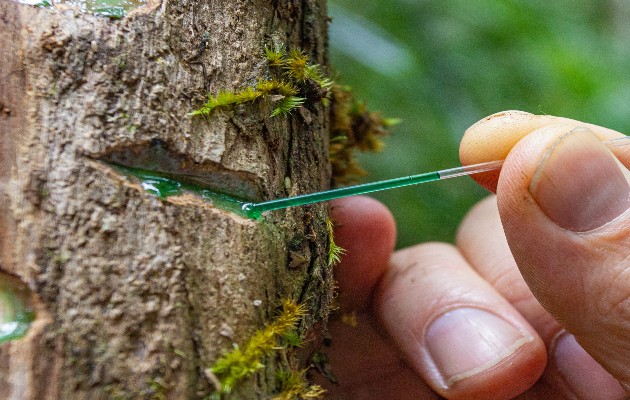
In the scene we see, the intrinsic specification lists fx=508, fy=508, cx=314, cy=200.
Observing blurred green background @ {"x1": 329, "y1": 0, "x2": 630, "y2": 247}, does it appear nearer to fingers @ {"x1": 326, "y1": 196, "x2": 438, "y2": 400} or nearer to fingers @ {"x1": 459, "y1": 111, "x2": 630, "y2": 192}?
fingers @ {"x1": 326, "y1": 196, "x2": 438, "y2": 400}

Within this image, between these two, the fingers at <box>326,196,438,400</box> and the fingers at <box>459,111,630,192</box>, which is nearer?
the fingers at <box>459,111,630,192</box>

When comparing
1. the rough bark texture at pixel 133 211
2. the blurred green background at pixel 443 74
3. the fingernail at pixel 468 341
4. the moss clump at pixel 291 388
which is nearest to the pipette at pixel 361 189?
the rough bark texture at pixel 133 211

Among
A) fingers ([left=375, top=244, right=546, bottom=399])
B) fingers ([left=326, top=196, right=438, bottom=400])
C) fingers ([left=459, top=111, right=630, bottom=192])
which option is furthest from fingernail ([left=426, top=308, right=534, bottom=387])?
fingers ([left=459, top=111, right=630, bottom=192])

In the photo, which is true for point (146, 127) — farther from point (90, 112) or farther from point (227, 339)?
point (227, 339)

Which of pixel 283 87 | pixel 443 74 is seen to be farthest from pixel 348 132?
pixel 443 74

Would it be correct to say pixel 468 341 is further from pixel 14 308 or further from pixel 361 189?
pixel 14 308

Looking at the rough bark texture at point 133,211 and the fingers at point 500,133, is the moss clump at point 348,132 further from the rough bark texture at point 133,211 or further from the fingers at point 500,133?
the rough bark texture at point 133,211

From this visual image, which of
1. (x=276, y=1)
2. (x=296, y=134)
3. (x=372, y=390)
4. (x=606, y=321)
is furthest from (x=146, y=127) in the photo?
(x=372, y=390)
